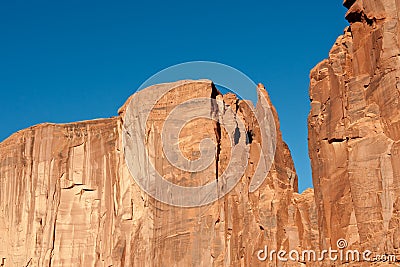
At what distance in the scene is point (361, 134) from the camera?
38625 mm

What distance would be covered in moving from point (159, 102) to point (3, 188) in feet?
63.4

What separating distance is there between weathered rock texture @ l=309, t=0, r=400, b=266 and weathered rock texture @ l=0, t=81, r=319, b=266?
24.7ft

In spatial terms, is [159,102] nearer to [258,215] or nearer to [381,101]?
[258,215]

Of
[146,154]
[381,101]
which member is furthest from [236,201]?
[381,101]

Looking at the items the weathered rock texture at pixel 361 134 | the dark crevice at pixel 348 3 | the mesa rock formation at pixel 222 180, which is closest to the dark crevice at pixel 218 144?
the mesa rock formation at pixel 222 180

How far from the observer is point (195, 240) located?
6244 cm

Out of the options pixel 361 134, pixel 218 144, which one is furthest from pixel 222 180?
pixel 361 134

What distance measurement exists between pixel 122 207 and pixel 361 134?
3420 cm

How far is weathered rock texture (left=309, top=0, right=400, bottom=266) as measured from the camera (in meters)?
36.4

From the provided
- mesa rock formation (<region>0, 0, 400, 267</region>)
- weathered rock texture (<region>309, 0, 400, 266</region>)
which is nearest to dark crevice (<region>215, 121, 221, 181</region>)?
mesa rock formation (<region>0, 0, 400, 267</region>)

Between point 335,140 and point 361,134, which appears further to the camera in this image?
point 335,140

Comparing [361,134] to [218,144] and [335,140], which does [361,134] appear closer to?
[335,140]

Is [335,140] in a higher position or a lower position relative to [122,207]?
lower

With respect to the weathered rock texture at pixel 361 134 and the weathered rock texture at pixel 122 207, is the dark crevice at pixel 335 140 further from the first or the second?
the weathered rock texture at pixel 122 207
